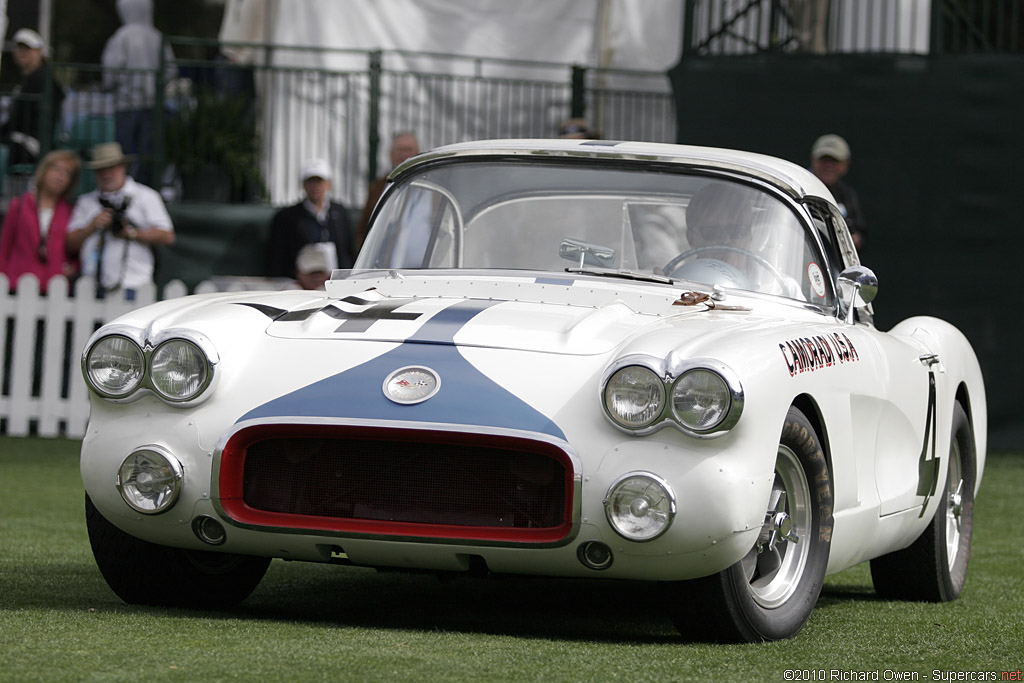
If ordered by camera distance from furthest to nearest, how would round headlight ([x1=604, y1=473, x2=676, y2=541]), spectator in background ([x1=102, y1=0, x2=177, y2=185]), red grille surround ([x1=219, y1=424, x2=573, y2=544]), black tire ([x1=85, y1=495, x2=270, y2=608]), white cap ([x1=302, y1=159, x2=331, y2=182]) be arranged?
spectator in background ([x1=102, y1=0, x2=177, y2=185])
white cap ([x1=302, y1=159, x2=331, y2=182])
black tire ([x1=85, y1=495, x2=270, y2=608])
red grille surround ([x1=219, y1=424, x2=573, y2=544])
round headlight ([x1=604, y1=473, x2=676, y2=541])

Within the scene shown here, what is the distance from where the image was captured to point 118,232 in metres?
11.0

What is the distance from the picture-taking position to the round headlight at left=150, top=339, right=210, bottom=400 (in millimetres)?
→ 4352

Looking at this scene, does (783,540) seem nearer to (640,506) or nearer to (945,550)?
(640,506)

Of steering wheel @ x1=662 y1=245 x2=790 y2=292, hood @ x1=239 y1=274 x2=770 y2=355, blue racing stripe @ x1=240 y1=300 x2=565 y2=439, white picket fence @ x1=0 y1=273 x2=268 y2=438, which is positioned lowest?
white picket fence @ x1=0 y1=273 x2=268 y2=438

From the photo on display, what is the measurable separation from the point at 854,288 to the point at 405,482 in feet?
6.36

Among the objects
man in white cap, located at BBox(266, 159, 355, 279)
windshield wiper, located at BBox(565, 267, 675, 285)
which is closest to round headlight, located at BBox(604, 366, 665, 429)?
windshield wiper, located at BBox(565, 267, 675, 285)

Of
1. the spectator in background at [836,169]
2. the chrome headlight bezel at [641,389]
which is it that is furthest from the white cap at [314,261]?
the chrome headlight bezel at [641,389]

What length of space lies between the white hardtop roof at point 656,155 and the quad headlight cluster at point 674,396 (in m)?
1.53

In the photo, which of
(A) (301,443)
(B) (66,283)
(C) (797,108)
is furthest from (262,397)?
(C) (797,108)

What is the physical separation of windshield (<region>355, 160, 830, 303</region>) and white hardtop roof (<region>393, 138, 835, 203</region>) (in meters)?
0.05

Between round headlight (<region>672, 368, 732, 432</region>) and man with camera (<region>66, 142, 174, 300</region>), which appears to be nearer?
round headlight (<region>672, 368, 732, 432</region>)

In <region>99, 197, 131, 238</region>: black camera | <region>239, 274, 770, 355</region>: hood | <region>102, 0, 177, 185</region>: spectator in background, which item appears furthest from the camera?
<region>102, 0, 177, 185</region>: spectator in background

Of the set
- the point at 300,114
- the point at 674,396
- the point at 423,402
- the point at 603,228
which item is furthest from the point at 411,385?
the point at 300,114

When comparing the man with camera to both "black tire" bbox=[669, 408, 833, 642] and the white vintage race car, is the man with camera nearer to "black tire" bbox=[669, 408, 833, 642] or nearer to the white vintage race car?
the white vintage race car
